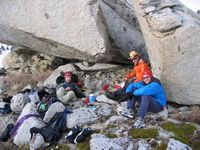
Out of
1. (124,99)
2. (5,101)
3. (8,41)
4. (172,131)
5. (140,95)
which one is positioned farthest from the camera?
(8,41)

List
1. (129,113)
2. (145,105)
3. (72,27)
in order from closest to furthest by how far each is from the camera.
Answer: (145,105) < (129,113) < (72,27)

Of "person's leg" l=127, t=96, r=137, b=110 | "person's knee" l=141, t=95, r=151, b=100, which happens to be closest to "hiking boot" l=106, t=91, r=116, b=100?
"person's leg" l=127, t=96, r=137, b=110

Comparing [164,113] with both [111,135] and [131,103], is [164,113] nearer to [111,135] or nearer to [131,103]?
[131,103]

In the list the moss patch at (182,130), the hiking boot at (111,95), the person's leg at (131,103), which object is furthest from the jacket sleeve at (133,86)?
the moss patch at (182,130)

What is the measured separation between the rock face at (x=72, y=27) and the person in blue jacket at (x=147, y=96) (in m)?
4.05

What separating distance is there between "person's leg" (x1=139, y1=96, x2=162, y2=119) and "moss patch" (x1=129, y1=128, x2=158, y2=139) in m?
0.72

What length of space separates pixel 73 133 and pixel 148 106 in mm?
2637

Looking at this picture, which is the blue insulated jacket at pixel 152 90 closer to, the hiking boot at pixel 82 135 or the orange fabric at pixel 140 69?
the orange fabric at pixel 140 69

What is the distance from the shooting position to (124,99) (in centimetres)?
1560

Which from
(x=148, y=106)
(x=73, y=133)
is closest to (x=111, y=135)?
(x=73, y=133)

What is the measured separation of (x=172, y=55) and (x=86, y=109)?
378 centimetres

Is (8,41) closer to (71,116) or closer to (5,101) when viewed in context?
(5,101)

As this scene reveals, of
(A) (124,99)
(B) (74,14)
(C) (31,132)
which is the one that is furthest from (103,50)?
(C) (31,132)

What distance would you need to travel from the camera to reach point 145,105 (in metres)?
13.8
